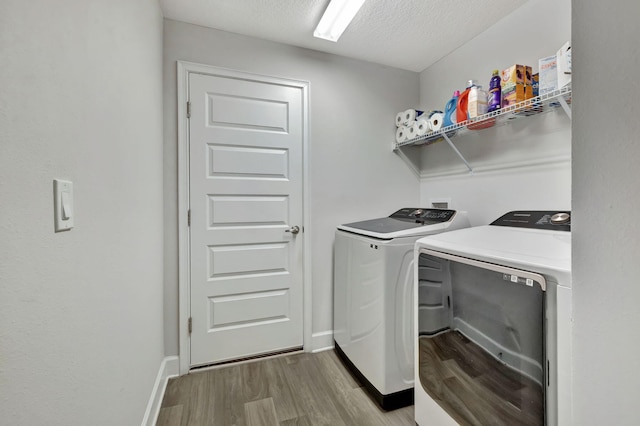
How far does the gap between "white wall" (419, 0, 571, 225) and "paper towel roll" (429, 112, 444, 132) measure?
28 centimetres

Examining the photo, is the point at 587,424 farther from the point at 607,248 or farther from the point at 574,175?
the point at 574,175

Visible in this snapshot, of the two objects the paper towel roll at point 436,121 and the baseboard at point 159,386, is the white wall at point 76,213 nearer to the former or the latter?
the baseboard at point 159,386

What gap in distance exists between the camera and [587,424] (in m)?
0.49

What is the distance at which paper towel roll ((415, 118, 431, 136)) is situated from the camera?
2031 mm

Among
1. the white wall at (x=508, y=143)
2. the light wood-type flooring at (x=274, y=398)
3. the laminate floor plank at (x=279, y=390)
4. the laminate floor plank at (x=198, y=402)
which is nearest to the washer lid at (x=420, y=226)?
the white wall at (x=508, y=143)

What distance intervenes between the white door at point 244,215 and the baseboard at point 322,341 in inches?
5.2

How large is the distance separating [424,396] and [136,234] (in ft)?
5.15

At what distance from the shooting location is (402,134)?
2279 millimetres

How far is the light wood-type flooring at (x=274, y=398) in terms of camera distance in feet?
4.79

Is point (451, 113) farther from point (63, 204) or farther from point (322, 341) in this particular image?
point (63, 204)

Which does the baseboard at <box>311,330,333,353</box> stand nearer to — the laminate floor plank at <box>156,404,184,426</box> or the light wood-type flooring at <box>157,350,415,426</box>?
the light wood-type flooring at <box>157,350,415,426</box>

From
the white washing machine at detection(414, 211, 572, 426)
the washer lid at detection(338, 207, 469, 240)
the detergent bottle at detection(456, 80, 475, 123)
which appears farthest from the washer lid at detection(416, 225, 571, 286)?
the detergent bottle at detection(456, 80, 475, 123)

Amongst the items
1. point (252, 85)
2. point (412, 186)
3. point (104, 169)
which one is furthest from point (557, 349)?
point (252, 85)

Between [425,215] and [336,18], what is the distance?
4.72 feet
